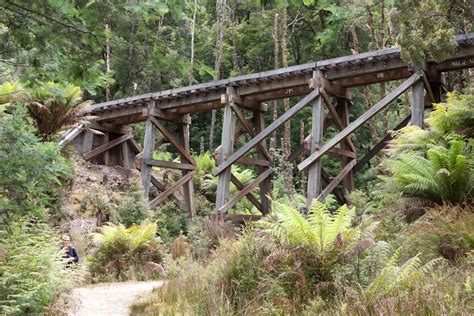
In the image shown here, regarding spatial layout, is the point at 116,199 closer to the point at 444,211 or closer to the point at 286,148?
the point at 286,148

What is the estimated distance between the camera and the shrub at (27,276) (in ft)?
17.3

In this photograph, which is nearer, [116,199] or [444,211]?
[444,211]

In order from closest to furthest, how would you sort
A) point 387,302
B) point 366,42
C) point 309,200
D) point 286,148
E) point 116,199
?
point 387,302
point 309,200
point 116,199
point 286,148
point 366,42

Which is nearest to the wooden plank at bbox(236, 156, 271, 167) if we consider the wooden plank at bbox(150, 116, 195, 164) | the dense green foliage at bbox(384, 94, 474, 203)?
the wooden plank at bbox(150, 116, 195, 164)

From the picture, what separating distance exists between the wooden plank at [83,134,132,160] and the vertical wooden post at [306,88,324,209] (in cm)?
764

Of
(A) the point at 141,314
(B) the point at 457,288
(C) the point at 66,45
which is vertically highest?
(C) the point at 66,45

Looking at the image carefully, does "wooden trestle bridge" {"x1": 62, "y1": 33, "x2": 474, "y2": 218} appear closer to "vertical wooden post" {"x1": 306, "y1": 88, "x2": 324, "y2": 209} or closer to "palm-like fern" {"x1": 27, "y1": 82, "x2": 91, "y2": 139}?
"vertical wooden post" {"x1": 306, "y1": 88, "x2": 324, "y2": 209}

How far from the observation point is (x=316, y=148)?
11.3 m

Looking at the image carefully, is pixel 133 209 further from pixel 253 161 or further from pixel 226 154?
pixel 253 161

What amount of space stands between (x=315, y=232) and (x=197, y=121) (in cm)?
2517

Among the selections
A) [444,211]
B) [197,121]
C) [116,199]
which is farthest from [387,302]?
[197,121]

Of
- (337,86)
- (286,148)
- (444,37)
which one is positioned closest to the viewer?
(444,37)

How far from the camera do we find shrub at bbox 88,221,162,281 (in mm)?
9273

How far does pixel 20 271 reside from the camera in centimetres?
558
